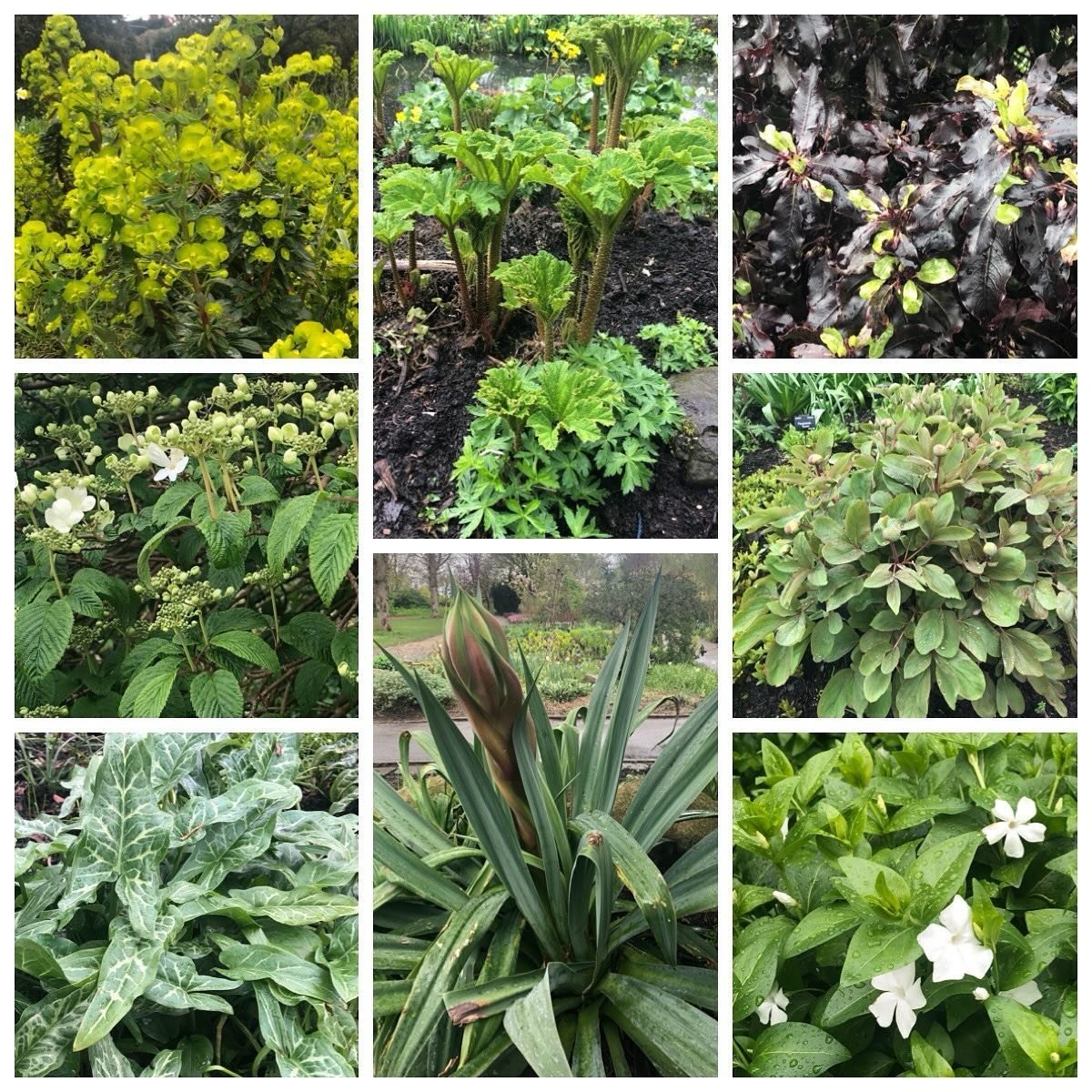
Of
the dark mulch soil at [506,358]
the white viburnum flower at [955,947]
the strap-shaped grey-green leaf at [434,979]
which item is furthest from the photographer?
the dark mulch soil at [506,358]

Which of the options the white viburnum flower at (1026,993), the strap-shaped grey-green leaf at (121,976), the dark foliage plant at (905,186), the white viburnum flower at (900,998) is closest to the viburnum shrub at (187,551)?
the strap-shaped grey-green leaf at (121,976)

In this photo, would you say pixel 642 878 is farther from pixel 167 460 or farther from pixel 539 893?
pixel 167 460

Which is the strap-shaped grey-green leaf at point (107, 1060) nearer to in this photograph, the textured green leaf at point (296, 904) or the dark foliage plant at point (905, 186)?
the textured green leaf at point (296, 904)

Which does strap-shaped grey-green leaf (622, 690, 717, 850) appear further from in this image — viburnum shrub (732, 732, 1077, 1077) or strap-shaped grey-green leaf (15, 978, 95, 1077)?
strap-shaped grey-green leaf (15, 978, 95, 1077)

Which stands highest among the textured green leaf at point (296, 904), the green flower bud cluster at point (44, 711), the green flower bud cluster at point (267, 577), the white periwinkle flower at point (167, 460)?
the white periwinkle flower at point (167, 460)

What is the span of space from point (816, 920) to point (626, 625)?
0.54 m

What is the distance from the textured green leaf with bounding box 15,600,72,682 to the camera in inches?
62.4

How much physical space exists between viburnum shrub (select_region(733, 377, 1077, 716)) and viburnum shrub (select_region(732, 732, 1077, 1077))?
0.37 feet

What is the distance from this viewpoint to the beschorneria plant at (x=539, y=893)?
1.54 meters

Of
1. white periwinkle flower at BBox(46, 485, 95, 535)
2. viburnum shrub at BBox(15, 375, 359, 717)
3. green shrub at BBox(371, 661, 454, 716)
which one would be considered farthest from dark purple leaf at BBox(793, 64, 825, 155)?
white periwinkle flower at BBox(46, 485, 95, 535)

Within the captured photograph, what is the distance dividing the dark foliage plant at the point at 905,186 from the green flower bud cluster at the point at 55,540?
116cm

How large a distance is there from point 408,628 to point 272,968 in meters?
0.58

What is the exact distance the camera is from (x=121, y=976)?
1507mm
